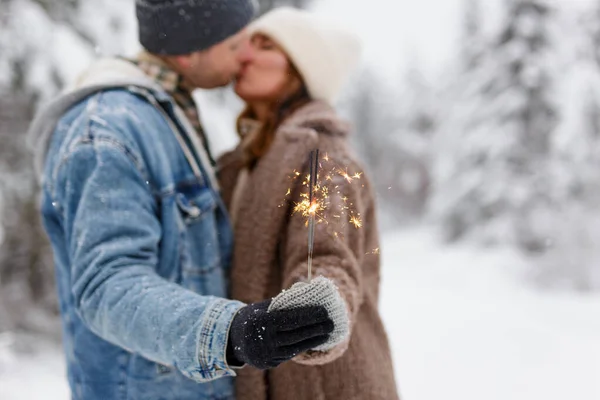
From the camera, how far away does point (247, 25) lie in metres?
1.85

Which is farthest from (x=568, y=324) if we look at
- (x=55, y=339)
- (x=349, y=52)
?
(x=349, y=52)

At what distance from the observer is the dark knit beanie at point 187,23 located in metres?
1.67

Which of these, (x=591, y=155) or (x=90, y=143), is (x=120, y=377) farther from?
(x=591, y=155)

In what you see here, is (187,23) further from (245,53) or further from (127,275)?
(127,275)

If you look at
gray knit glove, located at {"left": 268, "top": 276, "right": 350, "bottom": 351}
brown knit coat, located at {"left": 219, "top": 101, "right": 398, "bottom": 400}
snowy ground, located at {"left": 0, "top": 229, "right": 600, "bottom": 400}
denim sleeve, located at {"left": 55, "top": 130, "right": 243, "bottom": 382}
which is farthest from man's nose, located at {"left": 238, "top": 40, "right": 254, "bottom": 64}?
snowy ground, located at {"left": 0, "top": 229, "right": 600, "bottom": 400}

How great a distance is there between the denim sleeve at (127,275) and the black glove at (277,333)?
56 millimetres

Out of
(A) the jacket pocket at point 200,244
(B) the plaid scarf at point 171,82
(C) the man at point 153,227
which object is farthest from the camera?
(B) the plaid scarf at point 171,82

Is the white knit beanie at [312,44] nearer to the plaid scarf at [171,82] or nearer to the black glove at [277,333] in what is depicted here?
the plaid scarf at [171,82]

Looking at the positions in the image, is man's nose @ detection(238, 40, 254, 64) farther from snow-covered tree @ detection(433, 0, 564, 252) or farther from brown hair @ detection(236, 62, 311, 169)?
snow-covered tree @ detection(433, 0, 564, 252)

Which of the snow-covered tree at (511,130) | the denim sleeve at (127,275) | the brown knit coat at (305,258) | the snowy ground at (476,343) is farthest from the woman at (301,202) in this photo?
the snow-covered tree at (511,130)

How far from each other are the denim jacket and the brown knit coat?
122mm

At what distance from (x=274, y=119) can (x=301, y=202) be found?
0.79 metres

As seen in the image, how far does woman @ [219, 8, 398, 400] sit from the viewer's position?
1312 millimetres

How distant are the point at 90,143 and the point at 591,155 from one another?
12.5 meters
